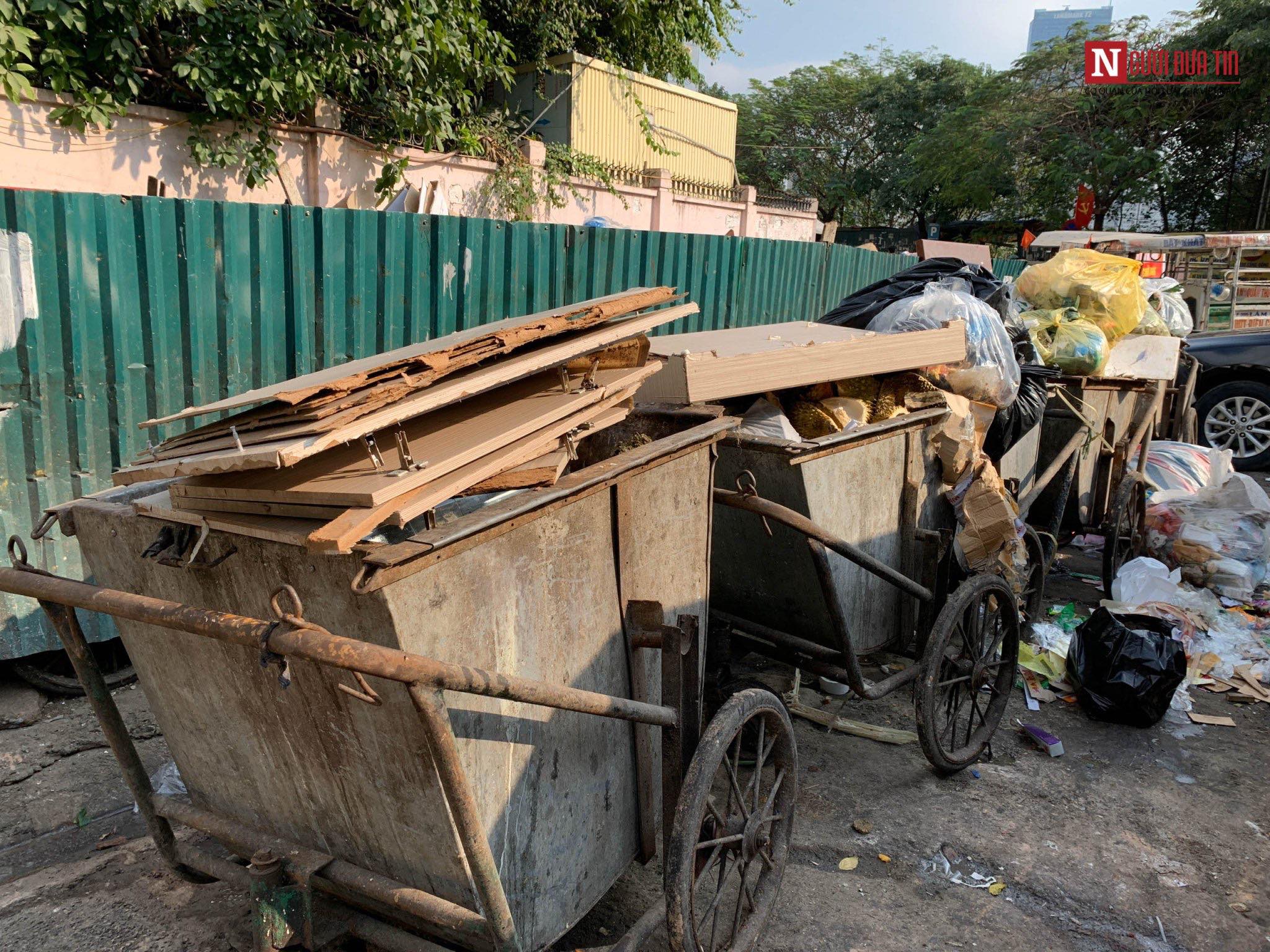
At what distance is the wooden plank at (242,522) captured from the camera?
154 centimetres

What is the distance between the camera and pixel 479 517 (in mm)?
1644

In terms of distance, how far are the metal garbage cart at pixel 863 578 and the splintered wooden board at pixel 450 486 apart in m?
0.70

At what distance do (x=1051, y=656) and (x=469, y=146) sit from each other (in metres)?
8.41

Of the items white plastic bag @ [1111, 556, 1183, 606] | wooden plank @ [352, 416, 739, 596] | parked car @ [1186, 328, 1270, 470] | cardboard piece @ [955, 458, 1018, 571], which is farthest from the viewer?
parked car @ [1186, 328, 1270, 470]

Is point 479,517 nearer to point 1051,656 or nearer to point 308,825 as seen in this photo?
point 308,825

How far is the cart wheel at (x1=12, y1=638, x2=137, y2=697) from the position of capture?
3584 mm

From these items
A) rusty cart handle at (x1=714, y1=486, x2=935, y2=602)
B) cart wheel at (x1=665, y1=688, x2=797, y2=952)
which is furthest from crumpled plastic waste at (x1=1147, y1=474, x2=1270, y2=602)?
cart wheel at (x1=665, y1=688, x2=797, y2=952)

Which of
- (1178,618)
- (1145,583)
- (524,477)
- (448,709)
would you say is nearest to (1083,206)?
(1145,583)

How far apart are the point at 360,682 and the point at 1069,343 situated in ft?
16.4

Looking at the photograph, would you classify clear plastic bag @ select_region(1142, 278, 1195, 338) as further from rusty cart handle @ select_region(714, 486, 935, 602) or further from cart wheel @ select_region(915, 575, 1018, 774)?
rusty cart handle @ select_region(714, 486, 935, 602)

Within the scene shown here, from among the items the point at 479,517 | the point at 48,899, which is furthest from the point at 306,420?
the point at 48,899

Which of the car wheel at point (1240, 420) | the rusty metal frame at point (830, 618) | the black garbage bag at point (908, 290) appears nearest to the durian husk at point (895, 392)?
the rusty metal frame at point (830, 618)

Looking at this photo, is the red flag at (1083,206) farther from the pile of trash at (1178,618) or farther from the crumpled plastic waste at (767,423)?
the crumpled plastic waste at (767,423)

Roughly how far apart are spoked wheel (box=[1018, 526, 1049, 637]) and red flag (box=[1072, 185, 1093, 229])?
20773 millimetres
